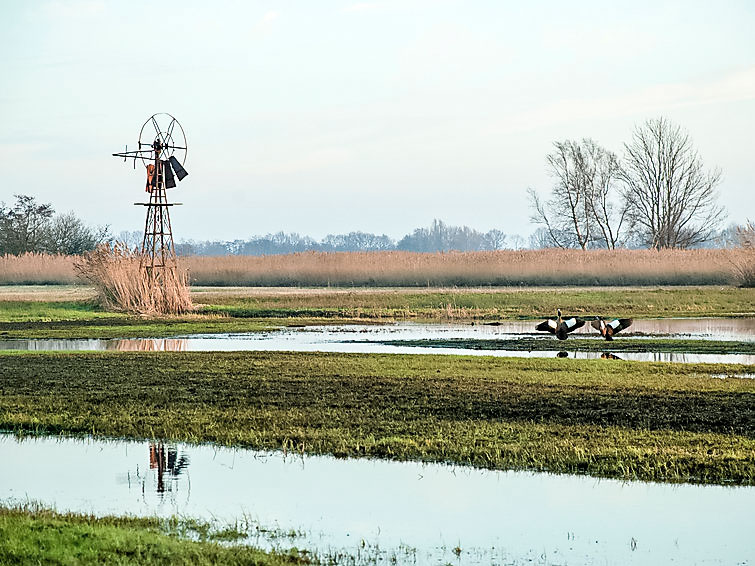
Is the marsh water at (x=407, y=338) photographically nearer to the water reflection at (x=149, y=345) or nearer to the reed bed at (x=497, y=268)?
the water reflection at (x=149, y=345)

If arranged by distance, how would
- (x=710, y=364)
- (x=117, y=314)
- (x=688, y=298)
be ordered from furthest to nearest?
(x=688, y=298)
(x=117, y=314)
(x=710, y=364)

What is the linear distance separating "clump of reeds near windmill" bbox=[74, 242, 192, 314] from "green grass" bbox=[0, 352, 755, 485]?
1549cm

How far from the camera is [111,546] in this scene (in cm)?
714

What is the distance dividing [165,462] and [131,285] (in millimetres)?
26080

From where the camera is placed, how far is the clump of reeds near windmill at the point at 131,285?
3581cm

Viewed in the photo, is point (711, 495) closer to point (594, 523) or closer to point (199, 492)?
point (594, 523)

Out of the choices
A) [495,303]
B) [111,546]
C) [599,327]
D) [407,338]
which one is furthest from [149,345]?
[111,546]

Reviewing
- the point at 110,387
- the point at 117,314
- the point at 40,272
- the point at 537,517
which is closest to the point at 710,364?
the point at 110,387

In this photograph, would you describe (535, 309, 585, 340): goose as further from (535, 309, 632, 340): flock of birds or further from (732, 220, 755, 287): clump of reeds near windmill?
(732, 220, 755, 287): clump of reeds near windmill

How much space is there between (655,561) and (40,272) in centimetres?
5456

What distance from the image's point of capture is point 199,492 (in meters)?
9.40

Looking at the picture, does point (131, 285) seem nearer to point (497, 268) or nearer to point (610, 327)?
point (610, 327)

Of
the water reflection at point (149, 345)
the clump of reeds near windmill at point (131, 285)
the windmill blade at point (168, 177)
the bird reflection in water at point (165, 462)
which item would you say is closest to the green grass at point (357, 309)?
the clump of reeds near windmill at point (131, 285)

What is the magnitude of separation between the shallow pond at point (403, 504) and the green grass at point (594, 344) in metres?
13.6
